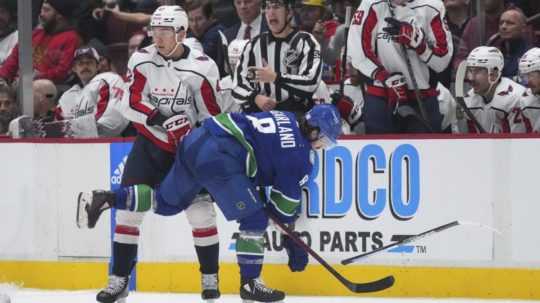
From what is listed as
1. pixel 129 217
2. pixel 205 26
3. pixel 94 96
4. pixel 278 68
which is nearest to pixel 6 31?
pixel 94 96

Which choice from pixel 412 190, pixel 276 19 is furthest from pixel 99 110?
pixel 412 190

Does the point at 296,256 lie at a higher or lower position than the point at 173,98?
lower

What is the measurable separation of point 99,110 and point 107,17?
45.3 inches

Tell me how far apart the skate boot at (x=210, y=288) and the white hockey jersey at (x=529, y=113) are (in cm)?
192

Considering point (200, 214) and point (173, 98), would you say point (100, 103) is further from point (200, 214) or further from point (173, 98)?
point (200, 214)

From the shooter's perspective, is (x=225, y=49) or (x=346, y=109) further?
(x=225, y=49)

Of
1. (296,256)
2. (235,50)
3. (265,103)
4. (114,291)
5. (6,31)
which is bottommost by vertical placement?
(114,291)

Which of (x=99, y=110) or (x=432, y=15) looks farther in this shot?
(x=99, y=110)

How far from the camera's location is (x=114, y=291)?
6.74m

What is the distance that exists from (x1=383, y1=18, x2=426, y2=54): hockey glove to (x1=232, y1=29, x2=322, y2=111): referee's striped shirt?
0.42 m

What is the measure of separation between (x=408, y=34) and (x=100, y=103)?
2.14 metres

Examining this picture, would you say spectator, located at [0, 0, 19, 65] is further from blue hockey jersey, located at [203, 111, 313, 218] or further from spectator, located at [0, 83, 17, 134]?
blue hockey jersey, located at [203, 111, 313, 218]

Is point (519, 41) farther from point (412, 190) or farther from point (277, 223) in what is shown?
point (277, 223)

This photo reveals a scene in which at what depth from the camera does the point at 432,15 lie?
746cm
